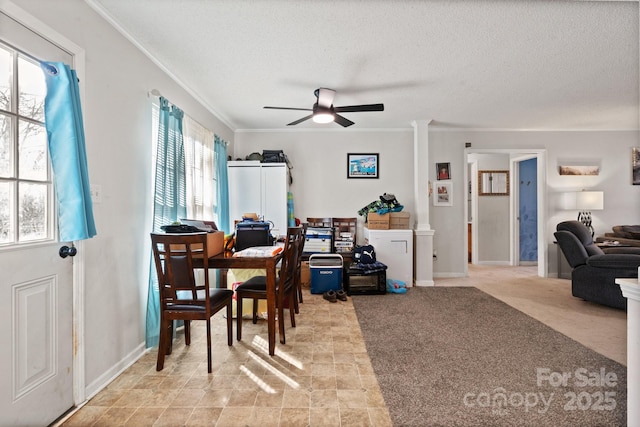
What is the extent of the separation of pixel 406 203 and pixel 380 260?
4.14 ft

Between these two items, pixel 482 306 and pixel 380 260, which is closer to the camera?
pixel 482 306

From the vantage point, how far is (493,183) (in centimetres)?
623

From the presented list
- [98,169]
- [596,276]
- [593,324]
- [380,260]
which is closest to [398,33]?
[98,169]

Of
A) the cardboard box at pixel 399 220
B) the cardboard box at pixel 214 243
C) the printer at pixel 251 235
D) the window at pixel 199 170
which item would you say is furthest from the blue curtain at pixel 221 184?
the cardboard box at pixel 399 220

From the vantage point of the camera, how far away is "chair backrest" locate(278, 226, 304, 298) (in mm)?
2502

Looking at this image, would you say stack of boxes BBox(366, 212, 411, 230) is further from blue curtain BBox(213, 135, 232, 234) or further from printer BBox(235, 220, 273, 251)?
blue curtain BBox(213, 135, 232, 234)

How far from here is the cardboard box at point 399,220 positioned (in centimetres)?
445

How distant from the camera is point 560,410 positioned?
5.49 ft

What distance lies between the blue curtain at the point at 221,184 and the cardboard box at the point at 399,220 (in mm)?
2401

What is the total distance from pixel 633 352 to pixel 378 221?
326 centimetres

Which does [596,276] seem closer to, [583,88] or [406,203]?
[583,88]

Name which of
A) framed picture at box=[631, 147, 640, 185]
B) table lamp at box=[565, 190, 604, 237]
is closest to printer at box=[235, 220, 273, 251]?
table lamp at box=[565, 190, 604, 237]

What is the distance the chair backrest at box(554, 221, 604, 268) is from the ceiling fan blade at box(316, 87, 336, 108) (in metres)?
3.47

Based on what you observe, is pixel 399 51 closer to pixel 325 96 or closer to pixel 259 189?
pixel 325 96
